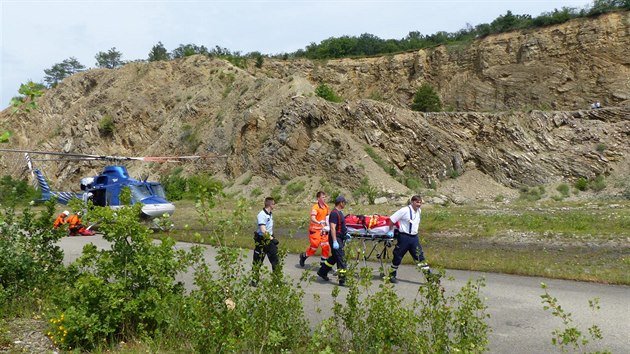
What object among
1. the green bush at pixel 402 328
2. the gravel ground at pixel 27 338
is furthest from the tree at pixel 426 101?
the green bush at pixel 402 328

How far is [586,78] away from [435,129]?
17024 millimetres

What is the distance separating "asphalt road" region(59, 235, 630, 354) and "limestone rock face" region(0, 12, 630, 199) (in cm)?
2558

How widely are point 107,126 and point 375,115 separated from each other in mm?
29051

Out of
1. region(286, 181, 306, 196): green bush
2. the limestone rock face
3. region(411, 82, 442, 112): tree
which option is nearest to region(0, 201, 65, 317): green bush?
the limestone rock face

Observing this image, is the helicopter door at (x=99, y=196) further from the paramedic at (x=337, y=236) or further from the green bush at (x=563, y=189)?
the green bush at (x=563, y=189)

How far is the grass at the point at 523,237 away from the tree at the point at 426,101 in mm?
22311

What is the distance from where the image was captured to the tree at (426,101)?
179 ft

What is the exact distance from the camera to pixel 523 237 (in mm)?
21141

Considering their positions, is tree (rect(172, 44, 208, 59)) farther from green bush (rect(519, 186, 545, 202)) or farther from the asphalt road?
the asphalt road

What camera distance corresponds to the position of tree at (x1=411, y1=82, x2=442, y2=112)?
54.5 m

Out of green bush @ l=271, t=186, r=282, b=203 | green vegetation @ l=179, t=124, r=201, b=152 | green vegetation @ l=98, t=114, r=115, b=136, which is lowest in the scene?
green bush @ l=271, t=186, r=282, b=203

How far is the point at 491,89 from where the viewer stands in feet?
180

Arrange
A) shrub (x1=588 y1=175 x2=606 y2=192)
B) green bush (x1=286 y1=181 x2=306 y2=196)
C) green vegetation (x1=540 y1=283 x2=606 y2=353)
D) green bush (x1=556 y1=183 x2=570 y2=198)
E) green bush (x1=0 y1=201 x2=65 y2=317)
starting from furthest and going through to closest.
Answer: green bush (x1=286 y1=181 x2=306 y2=196)
shrub (x1=588 y1=175 x2=606 y2=192)
green bush (x1=556 y1=183 x2=570 y2=198)
green bush (x1=0 y1=201 x2=65 y2=317)
green vegetation (x1=540 y1=283 x2=606 y2=353)

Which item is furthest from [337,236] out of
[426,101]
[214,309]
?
[426,101]
